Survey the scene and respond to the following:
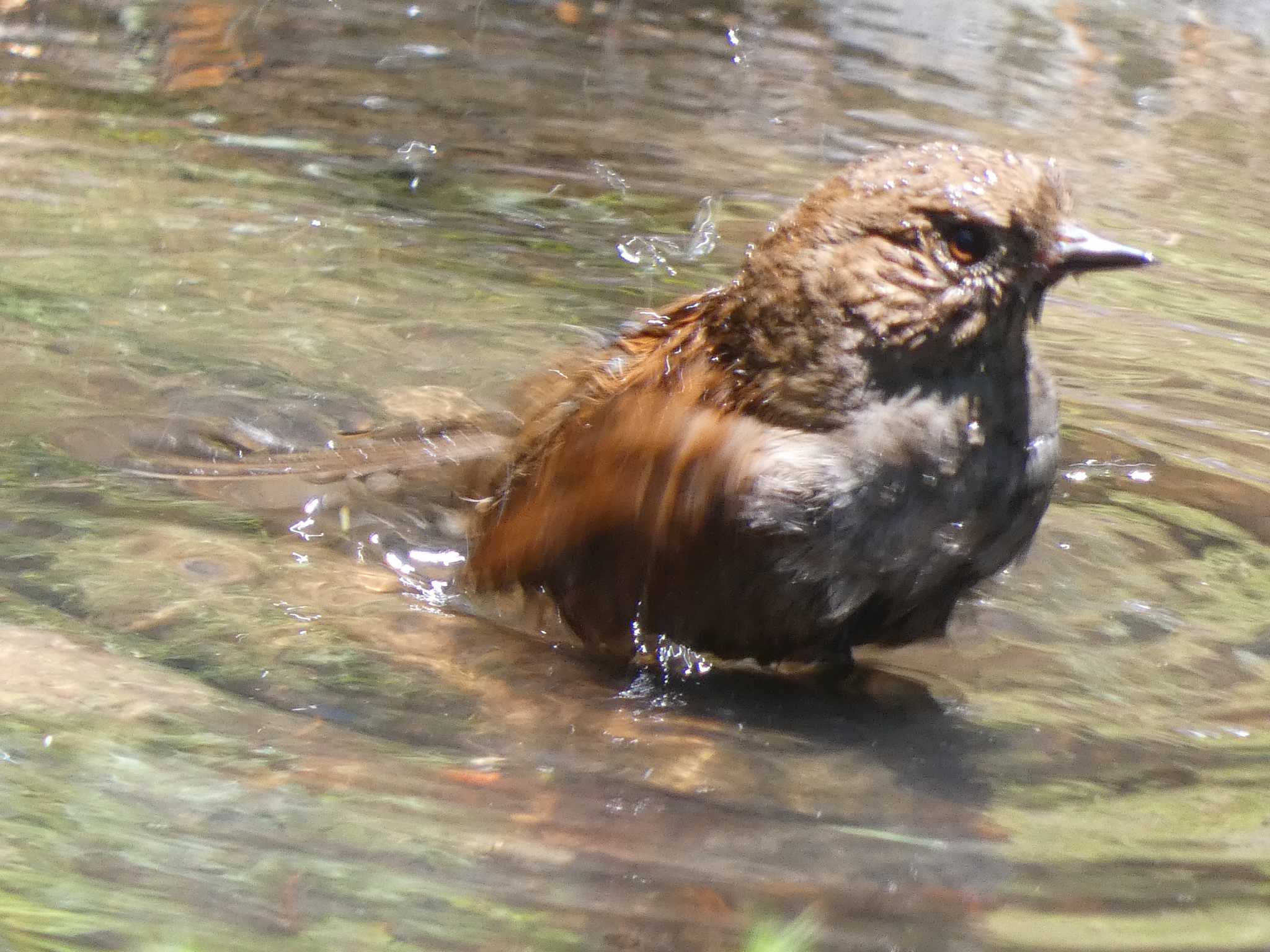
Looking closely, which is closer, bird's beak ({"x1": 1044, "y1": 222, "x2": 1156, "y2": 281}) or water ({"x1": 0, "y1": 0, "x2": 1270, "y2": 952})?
water ({"x1": 0, "y1": 0, "x2": 1270, "y2": 952})

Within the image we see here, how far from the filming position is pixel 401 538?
3877 mm

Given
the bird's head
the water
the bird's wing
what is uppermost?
the bird's head

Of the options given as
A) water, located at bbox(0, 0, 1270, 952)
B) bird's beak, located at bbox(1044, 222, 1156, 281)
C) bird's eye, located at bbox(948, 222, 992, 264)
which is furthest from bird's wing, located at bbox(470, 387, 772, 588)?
bird's beak, located at bbox(1044, 222, 1156, 281)

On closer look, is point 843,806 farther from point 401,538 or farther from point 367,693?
point 401,538

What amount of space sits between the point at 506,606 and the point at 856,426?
921 mm

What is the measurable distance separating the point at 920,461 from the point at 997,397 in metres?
0.21

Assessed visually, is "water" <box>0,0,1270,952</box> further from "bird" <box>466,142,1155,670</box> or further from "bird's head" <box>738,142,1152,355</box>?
"bird's head" <box>738,142,1152,355</box>

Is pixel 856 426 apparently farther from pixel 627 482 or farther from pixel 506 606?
pixel 506 606

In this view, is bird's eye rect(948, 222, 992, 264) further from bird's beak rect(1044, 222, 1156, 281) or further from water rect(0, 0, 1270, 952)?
water rect(0, 0, 1270, 952)

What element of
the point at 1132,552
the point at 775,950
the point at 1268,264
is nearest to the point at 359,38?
the point at 1268,264

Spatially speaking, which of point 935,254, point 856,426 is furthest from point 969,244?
point 856,426

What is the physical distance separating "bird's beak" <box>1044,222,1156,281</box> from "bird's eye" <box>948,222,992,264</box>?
113 mm

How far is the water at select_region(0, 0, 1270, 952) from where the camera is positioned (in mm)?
2178

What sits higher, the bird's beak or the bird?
the bird's beak
